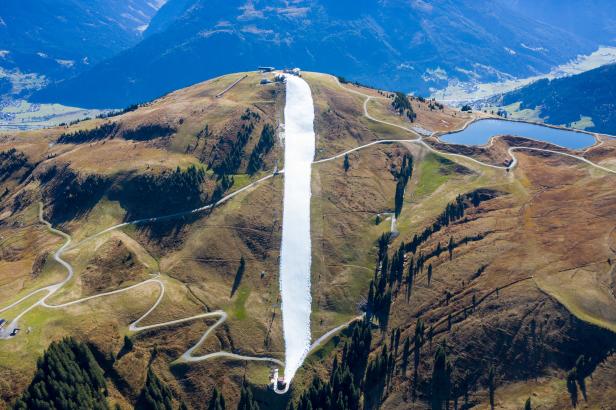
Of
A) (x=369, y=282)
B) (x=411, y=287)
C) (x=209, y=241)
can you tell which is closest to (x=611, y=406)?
(x=411, y=287)

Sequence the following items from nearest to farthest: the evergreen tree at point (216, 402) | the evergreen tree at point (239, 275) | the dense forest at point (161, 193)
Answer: the evergreen tree at point (216, 402)
the evergreen tree at point (239, 275)
the dense forest at point (161, 193)

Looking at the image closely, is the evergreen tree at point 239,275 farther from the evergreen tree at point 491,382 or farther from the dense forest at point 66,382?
the evergreen tree at point 491,382

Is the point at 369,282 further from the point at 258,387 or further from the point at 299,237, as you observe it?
the point at 258,387

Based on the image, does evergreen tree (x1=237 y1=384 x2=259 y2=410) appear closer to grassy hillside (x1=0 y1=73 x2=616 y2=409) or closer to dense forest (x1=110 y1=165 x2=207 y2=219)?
grassy hillside (x1=0 y1=73 x2=616 y2=409)

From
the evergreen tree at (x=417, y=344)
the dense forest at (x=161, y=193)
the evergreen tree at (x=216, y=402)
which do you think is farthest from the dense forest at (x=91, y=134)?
the evergreen tree at (x=417, y=344)

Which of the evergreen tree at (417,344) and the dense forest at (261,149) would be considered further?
the dense forest at (261,149)

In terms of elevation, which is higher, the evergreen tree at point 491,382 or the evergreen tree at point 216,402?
the evergreen tree at point 491,382

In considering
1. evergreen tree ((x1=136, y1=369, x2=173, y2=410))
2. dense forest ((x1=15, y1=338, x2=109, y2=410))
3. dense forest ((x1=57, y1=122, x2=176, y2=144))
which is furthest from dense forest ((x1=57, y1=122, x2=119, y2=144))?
evergreen tree ((x1=136, y1=369, x2=173, y2=410))

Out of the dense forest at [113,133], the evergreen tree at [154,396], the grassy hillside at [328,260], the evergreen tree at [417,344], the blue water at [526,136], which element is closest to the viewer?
the evergreen tree at [154,396]

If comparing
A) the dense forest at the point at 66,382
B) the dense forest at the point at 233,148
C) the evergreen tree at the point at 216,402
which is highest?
the dense forest at the point at 233,148

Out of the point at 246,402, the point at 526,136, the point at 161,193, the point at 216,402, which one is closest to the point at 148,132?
the point at 161,193
